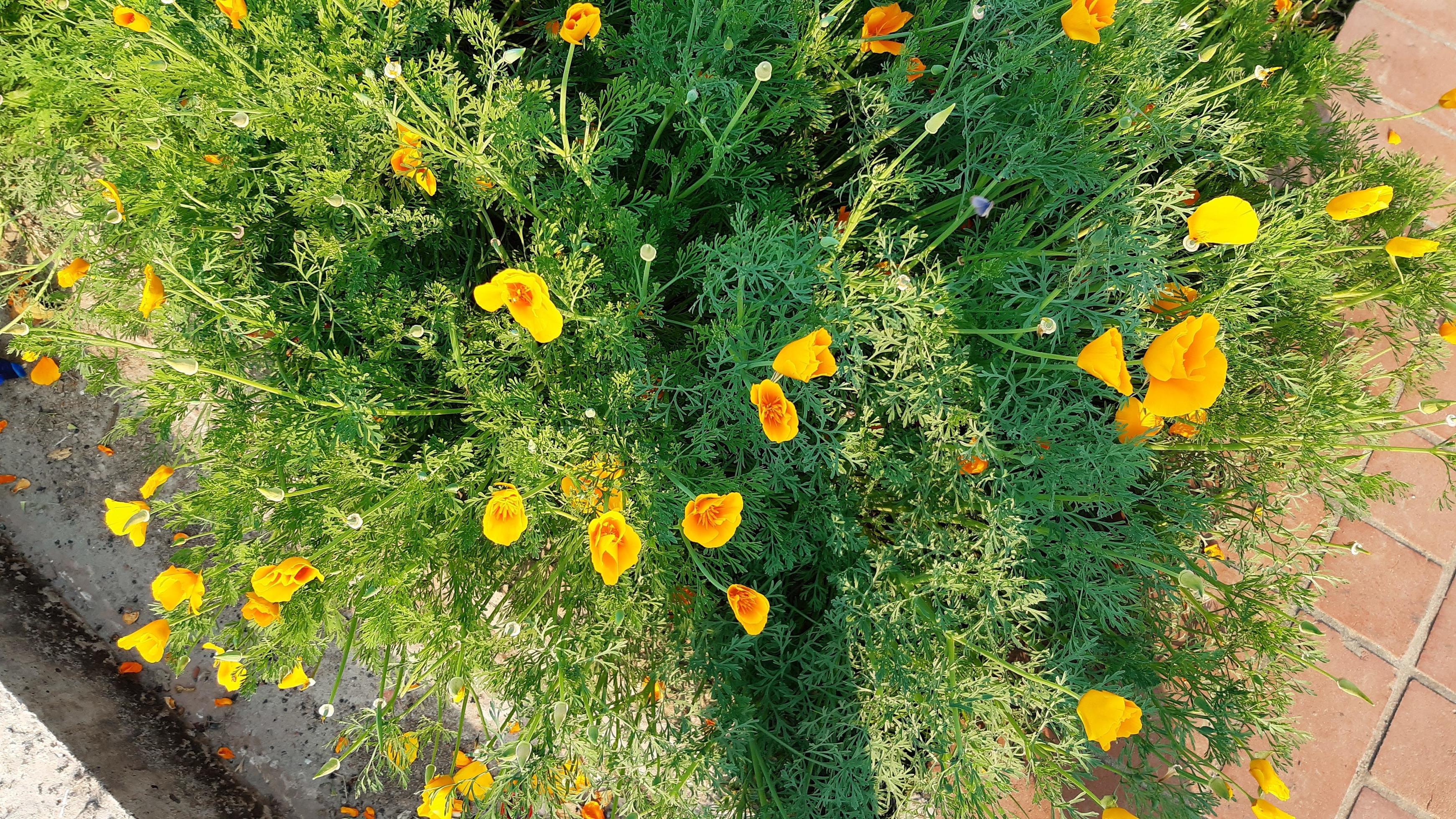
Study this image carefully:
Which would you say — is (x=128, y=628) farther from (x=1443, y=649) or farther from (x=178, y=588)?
(x=1443, y=649)

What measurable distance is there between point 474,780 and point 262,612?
65 centimetres

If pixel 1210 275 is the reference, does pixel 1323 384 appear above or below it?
below

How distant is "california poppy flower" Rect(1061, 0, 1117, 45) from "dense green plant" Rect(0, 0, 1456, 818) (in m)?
0.23

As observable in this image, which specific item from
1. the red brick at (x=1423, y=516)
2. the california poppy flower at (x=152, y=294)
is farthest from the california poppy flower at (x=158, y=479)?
the red brick at (x=1423, y=516)

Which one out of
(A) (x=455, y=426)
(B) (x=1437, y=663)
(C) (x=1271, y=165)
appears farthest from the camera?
(B) (x=1437, y=663)

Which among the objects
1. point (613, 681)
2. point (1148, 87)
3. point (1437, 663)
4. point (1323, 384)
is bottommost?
point (1437, 663)

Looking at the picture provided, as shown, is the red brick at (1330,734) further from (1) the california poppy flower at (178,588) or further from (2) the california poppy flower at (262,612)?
(1) the california poppy flower at (178,588)

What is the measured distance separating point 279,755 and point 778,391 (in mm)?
2206

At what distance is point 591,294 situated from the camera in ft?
5.12

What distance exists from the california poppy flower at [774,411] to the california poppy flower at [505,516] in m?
0.46

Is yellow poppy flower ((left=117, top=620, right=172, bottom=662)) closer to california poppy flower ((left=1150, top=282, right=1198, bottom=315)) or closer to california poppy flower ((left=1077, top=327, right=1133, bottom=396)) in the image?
california poppy flower ((left=1077, top=327, right=1133, bottom=396))

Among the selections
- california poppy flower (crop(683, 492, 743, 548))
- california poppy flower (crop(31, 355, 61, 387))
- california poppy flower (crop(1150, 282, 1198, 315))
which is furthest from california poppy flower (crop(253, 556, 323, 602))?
california poppy flower (crop(1150, 282, 1198, 315))

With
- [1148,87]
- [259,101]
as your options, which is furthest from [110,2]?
[1148,87]

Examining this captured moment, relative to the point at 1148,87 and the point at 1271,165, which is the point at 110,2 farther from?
the point at 1271,165
